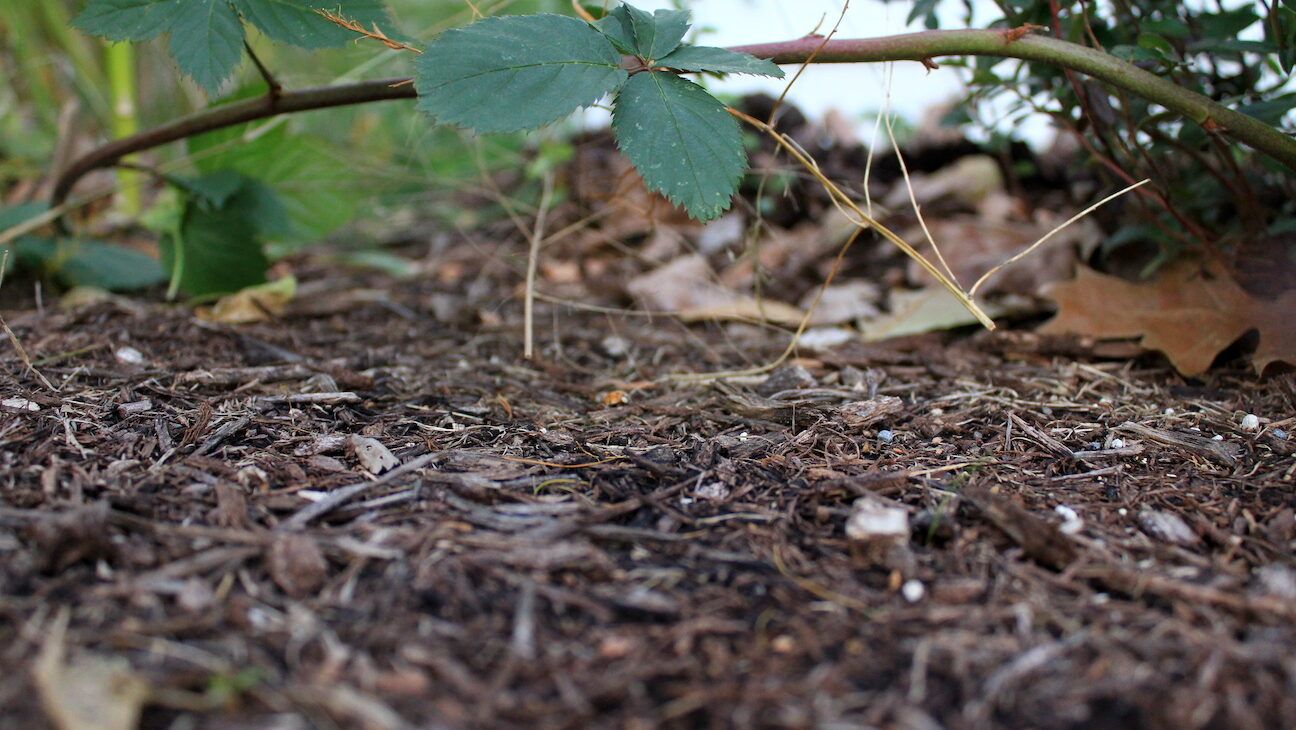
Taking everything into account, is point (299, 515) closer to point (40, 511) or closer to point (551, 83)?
point (40, 511)

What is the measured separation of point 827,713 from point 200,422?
0.99 metres

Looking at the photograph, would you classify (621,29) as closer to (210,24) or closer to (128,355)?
(210,24)

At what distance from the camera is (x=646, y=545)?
1.06 m

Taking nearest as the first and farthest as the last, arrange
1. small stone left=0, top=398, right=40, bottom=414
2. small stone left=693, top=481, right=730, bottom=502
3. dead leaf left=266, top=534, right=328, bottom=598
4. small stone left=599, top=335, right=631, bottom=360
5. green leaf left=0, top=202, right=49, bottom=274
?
dead leaf left=266, top=534, right=328, bottom=598 → small stone left=693, top=481, right=730, bottom=502 → small stone left=0, top=398, right=40, bottom=414 → small stone left=599, top=335, right=631, bottom=360 → green leaf left=0, top=202, right=49, bottom=274

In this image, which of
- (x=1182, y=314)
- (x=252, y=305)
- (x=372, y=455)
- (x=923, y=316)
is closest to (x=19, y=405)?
(x=372, y=455)

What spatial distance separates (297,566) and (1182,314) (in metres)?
1.65

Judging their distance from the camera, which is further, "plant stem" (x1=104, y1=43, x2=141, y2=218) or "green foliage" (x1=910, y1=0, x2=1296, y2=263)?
"plant stem" (x1=104, y1=43, x2=141, y2=218)

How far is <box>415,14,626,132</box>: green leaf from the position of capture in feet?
4.17

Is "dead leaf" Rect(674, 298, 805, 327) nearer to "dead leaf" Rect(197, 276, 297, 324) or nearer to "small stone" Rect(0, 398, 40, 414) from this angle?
"dead leaf" Rect(197, 276, 297, 324)

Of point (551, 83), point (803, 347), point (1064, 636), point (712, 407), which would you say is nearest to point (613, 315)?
point (803, 347)

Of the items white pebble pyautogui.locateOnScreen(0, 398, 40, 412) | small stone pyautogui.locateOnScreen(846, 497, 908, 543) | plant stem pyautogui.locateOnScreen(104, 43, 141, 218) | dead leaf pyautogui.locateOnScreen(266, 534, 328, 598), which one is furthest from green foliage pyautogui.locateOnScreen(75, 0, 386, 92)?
plant stem pyautogui.locateOnScreen(104, 43, 141, 218)

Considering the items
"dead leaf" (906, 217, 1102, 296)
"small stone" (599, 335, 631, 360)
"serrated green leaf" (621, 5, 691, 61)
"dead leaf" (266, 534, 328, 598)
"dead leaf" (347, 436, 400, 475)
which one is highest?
"serrated green leaf" (621, 5, 691, 61)

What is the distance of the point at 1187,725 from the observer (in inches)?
30.7

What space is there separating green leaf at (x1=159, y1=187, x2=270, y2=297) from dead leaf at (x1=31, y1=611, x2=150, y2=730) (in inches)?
55.0
